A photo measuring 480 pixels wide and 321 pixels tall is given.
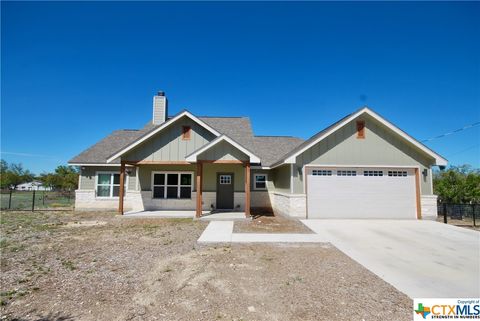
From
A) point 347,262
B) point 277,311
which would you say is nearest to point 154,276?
point 277,311

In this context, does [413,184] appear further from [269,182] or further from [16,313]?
[16,313]

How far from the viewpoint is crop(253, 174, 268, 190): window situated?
16.5 metres

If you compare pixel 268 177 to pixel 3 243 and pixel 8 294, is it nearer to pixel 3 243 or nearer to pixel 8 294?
pixel 3 243

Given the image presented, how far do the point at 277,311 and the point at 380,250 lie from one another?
4.91 meters

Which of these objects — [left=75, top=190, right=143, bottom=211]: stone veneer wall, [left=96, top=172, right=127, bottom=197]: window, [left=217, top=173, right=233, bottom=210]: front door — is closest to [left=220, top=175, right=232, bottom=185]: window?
[left=217, top=173, right=233, bottom=210]: front door

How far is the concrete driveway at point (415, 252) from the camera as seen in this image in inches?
188

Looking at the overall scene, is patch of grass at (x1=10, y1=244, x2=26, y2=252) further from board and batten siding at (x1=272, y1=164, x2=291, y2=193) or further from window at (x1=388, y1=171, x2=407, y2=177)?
window at (x1=388, y1=171, x2=407, y2=177)

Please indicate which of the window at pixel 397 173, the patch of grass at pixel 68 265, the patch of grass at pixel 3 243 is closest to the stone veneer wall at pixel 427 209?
the window at pixel 397 173

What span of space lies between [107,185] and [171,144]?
5864mm

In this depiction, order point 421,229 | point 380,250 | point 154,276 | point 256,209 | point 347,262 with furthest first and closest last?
1. point 256,209
2. point 421,229
3. point 380,250
4. point 347,262
5. point 154,276

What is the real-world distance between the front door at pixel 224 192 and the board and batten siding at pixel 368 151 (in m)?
4.72

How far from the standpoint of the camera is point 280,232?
9.34 m

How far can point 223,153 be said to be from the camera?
1233 cm

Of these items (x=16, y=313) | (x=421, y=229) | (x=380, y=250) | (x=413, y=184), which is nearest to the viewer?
(x=16, y=313)
